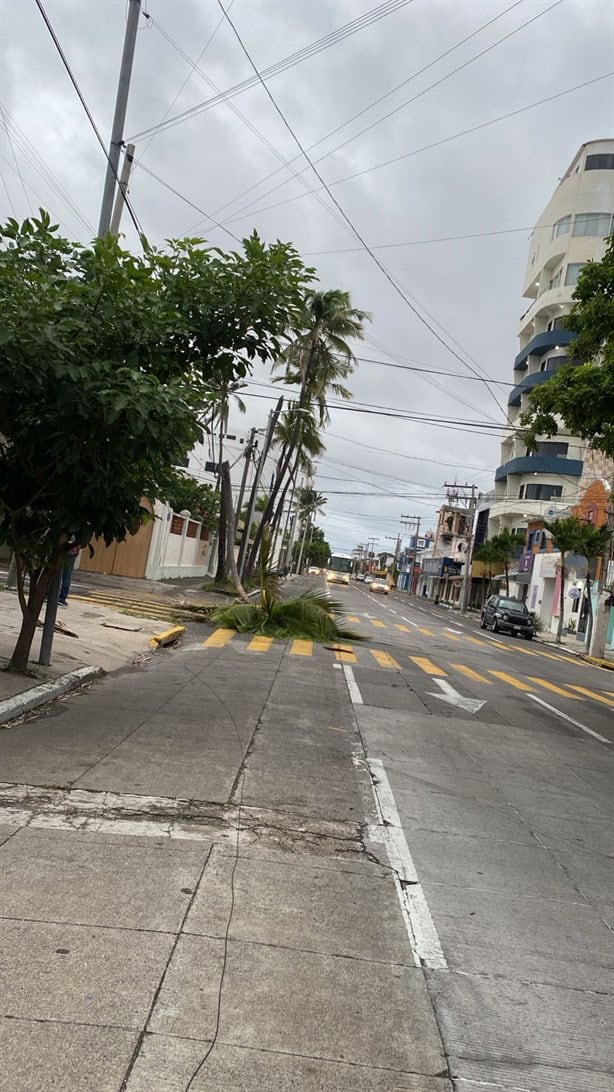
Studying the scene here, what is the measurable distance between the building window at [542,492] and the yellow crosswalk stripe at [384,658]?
5221 cm

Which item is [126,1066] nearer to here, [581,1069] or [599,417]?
[581,1069]

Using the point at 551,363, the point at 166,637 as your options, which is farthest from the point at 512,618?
the point at 551,363

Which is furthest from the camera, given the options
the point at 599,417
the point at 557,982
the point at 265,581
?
the point at 265,581

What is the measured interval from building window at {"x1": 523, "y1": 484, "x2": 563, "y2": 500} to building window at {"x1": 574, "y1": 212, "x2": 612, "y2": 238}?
19.3 m

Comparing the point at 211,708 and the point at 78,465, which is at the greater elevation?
the point at 78,465

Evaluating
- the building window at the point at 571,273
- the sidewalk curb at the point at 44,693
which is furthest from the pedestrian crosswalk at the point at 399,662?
the building window at the point at 571,273

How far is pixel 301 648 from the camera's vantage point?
18531mm

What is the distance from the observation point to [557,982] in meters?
4.00

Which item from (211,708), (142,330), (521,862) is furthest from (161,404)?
(521,862)

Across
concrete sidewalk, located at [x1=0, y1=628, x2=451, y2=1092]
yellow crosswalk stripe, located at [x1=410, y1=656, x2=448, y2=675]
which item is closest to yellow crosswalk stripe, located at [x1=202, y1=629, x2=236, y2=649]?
yellow crosswalk stripe, located at [x1=410, y1=656, x2=448, y2=675]

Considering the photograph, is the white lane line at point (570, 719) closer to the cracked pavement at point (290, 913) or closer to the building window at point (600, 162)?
the cracked pavement at point (290, 913)

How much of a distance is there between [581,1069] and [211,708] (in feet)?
23.1

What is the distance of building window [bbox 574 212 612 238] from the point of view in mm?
66062

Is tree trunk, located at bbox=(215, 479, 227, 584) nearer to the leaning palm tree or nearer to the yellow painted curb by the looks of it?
the leaning palm tree
